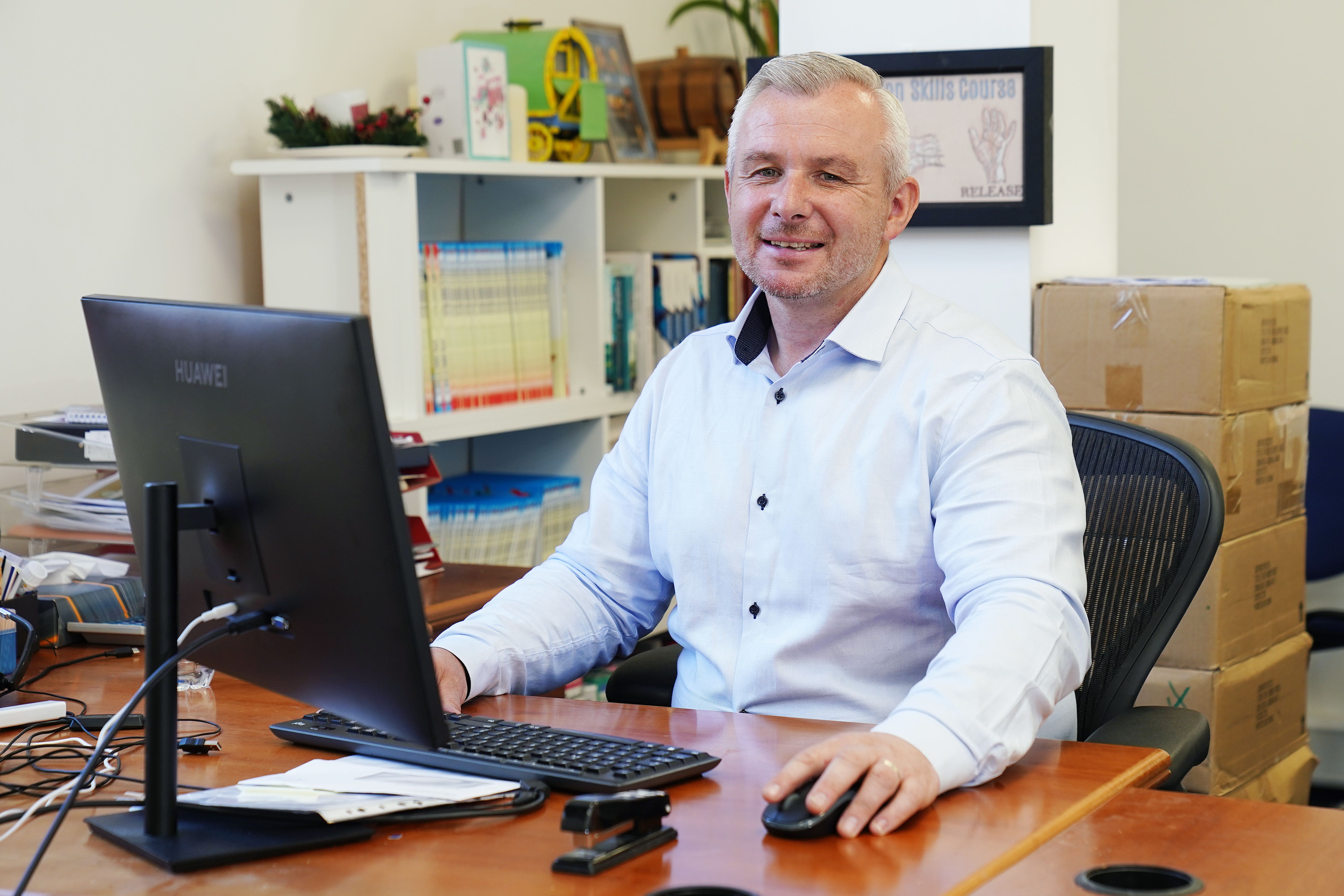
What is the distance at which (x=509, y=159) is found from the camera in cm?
276

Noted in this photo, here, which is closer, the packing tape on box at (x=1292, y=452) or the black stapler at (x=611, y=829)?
the black stapler at (x=611, y=829)

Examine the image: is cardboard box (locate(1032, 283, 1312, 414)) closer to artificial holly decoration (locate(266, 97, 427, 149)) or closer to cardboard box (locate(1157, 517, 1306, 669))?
cardboard box (locate(1157, 517, 1306, 669))

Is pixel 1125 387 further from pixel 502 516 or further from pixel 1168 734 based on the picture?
pixel 502 516

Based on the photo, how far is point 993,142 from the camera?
2305 millimetres

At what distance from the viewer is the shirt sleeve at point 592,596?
156 cm

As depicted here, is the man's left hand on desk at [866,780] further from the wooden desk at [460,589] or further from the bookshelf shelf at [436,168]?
the bookshelf shelf at [436,168]

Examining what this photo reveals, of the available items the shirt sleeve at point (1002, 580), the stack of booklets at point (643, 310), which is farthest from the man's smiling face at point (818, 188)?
the stack of booklets at point (643, 310)

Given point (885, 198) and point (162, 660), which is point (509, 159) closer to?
point (885, 198)

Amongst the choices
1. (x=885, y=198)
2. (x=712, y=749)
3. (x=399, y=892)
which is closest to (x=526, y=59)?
(x=885, y=198)

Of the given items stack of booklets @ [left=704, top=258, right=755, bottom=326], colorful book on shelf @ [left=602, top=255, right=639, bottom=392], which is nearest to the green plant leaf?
stack of booklets @ [left=704, top=258, right=755, bottom=326]

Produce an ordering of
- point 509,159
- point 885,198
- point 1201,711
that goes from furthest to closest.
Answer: point 509,159 < point 1201,711 < point 885,198

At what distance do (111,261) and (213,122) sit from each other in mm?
345

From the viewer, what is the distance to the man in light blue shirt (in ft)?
4.75

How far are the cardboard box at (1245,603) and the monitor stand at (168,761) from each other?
4.93 ft
